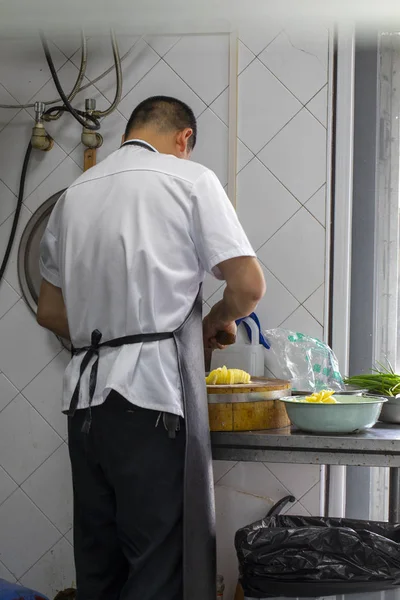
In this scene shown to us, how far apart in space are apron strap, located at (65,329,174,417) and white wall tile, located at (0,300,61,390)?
0.89 metres

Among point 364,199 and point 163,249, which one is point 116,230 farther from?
point 364,199

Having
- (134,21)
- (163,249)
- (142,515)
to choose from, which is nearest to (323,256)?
(163,249)

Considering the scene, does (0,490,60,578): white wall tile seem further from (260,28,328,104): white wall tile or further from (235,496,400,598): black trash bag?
(260,28,328,104): white wall tile

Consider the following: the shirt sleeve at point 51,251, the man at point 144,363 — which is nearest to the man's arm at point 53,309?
the shirt sleeve at point 51,251

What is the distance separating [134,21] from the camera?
0.15 m

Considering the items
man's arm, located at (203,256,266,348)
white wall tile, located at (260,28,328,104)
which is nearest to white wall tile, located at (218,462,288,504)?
man's arm, located at (203,256,266,348)

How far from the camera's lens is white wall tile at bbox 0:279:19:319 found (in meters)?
2.63

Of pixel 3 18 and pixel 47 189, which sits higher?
pixel 47 189

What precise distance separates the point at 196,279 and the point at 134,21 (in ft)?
5.26

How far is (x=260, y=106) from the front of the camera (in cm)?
251

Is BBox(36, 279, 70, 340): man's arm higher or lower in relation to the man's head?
lower

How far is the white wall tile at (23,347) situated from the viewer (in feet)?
8.60

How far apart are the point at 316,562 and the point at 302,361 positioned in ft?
2.41

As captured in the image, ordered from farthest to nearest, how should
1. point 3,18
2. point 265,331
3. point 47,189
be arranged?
point 47,189
point 265,331
point 3,18
